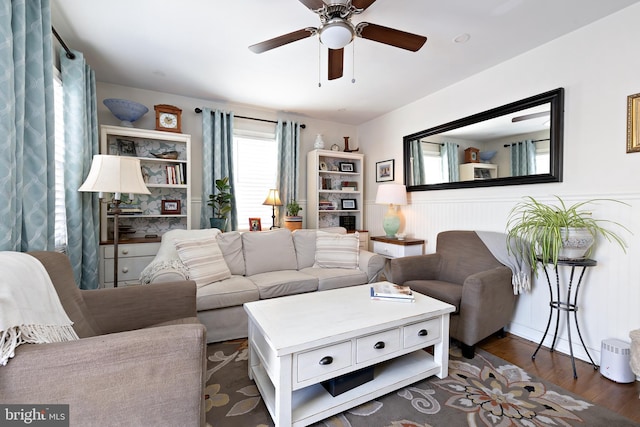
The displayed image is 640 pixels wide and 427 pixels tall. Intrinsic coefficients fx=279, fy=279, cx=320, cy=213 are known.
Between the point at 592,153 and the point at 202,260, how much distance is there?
10.6 feet

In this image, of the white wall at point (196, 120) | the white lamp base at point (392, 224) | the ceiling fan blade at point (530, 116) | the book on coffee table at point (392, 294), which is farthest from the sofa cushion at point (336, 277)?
the ceiling fan blade at point (530, 116)

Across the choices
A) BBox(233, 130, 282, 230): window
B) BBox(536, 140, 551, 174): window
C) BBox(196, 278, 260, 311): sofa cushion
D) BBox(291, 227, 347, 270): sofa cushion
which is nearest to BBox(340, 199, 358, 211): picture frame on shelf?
BBox(233, 130, 282, 230): window

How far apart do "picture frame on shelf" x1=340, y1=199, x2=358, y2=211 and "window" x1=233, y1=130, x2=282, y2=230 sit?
1167 mm

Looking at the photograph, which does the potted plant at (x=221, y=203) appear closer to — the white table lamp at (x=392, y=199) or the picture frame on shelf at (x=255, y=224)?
the picture frame on shelf at (x=255, y=224)

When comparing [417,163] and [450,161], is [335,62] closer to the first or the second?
[450,161]

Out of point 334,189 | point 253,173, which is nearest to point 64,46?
point 253,173

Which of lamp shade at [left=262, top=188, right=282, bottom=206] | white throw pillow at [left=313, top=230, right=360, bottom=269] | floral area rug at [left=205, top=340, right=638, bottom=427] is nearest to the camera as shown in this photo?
floral area rug at [left=205, top=340, right=638, bottom=427]

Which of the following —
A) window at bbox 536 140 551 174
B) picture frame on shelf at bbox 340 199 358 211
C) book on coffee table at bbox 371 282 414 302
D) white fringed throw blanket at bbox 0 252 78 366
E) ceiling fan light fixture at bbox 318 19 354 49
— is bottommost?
book on coffee table at bbox 371 282 414 302

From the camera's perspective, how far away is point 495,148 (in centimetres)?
276

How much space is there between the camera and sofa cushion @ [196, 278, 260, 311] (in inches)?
87.2

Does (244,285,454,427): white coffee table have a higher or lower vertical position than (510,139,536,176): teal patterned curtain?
lower

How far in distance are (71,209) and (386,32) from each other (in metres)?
2.79

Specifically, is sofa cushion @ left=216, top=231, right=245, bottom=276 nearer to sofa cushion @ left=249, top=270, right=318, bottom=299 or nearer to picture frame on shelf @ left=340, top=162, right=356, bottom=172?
sofa cushion @ left=249, top=270, right=318, bottom=299

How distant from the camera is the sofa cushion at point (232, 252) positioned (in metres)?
2.81
